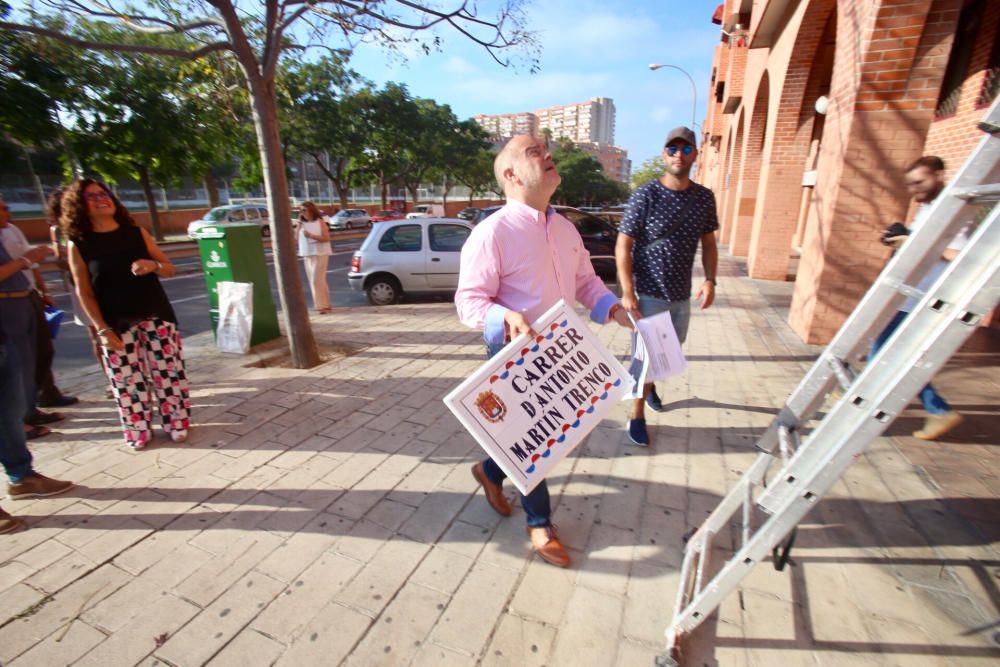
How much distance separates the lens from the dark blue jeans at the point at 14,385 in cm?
260

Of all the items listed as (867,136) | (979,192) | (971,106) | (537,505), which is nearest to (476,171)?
(971,106)

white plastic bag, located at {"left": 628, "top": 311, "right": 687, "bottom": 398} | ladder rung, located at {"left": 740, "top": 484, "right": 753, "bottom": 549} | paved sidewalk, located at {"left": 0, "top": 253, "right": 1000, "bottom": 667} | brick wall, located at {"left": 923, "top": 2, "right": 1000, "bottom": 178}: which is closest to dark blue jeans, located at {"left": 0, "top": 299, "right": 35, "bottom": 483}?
paved sidewalk, located at {"left": 0, "top": 253, "right": 1000, "bottom": 667}

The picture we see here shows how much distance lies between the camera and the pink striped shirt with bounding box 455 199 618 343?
78.5 inches

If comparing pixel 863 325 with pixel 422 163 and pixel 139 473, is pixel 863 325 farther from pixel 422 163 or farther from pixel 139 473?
pixel 422 163

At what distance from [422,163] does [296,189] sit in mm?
14476

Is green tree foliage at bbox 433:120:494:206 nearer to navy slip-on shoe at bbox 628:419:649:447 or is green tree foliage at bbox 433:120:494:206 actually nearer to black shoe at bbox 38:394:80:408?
black shoe at bbox 38:394:80:408

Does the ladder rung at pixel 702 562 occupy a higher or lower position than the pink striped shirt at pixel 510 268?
lower

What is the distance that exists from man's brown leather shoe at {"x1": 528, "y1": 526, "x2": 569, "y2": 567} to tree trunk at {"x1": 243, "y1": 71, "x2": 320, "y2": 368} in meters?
3.56

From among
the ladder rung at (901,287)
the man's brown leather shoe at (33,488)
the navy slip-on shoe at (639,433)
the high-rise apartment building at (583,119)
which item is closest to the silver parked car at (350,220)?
the man's brown leather shoe at (33,488)

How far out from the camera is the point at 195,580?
221cm

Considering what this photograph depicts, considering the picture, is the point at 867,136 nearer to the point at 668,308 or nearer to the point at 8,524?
the point at 668,308

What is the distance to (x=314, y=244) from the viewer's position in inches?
300

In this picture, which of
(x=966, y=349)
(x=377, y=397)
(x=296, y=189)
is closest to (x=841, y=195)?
(x=966, y=349)

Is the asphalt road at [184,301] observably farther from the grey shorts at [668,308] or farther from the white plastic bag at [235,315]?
the grey shorts at [668,308]
